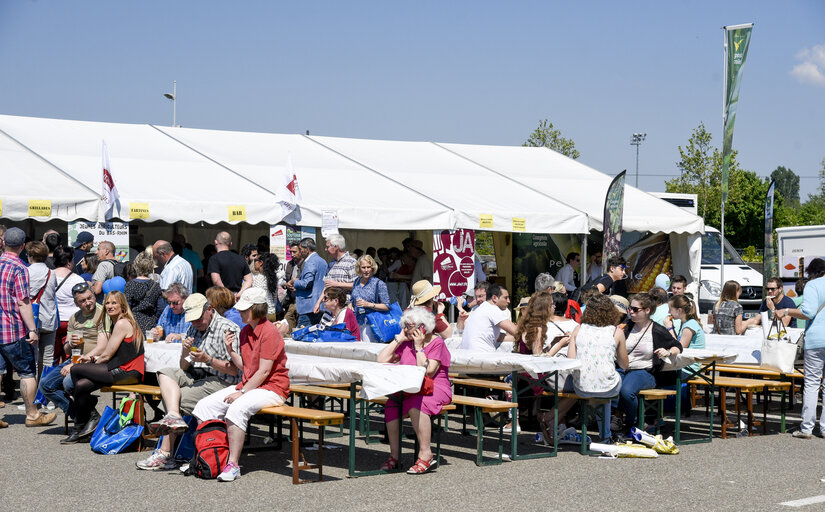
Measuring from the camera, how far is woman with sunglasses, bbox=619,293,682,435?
794cm

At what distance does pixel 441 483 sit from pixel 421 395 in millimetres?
603

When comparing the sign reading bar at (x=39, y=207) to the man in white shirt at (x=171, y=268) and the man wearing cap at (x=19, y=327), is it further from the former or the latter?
the man wearing cap at (x=19, y=327)

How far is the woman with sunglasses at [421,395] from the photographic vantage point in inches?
265

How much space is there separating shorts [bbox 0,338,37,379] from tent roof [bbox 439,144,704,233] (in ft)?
28.5

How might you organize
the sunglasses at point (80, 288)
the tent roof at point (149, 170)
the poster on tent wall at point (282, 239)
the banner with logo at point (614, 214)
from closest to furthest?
the sunglasses at point (80, 288) < the tent roof at point (149, 170) < the poster on tent wall at point (282, 239) < the banner with logo at point (614, 214)

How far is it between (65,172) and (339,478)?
738 centimetres

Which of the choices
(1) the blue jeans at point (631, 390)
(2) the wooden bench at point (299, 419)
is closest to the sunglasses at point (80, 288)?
(2) the wooden bench at point (299, 419)

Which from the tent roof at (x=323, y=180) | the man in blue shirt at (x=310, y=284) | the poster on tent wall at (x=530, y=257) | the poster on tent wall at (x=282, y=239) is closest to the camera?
the man in blue shirt at (x=310, y=284)

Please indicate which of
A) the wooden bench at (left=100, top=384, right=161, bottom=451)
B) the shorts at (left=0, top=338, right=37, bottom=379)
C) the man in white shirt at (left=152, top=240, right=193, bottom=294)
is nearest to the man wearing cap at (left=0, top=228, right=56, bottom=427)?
the shorts at (left=0, top=338, right=37, bottom=379)

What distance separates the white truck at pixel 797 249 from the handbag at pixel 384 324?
383 inches

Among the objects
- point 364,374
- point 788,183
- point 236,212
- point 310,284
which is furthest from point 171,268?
point 788,183

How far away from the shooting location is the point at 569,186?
55.0 feet

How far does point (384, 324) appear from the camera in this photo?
9328 mm

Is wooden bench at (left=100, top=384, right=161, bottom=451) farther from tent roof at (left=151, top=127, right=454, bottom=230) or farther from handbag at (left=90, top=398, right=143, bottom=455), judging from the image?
tent roof at (left=151, top=127, right=454, bottom=230)
